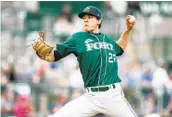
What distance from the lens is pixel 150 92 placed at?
17.1 metres

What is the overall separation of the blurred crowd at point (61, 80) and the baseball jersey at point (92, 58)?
5741 millimetres

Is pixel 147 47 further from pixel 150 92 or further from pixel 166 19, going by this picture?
pixel 150 92

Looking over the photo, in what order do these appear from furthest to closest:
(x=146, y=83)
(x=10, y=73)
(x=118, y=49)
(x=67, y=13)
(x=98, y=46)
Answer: (x=67, y=13), (x=146, y=83), (x=10, y=73), (x=118, y=49), (x=98, y=46)

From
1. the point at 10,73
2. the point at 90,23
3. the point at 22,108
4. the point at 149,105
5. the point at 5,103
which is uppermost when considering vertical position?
the point at 90,23

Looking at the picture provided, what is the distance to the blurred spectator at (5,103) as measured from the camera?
52.1ft

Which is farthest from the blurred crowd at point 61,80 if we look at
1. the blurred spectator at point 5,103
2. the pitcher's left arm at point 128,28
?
the pitcher's left arm at point 128,28

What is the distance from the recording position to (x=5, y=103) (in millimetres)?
16078

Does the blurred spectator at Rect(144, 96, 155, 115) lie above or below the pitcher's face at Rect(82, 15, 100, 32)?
below

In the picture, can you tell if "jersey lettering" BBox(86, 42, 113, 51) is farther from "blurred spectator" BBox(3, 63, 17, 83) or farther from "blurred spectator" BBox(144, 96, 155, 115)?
"blurred spectator" BBox(3, 63, 17, 83)

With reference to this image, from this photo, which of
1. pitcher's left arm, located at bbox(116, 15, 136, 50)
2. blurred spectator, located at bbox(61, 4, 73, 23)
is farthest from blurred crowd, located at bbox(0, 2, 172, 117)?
pitcher's left arm, located at bbox(116, 15, 136, 50)

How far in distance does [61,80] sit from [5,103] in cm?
206

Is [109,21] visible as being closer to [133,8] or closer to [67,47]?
[133,8]

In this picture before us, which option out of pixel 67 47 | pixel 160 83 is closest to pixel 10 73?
pixel 160 83

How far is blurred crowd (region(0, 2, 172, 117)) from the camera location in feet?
52.9
